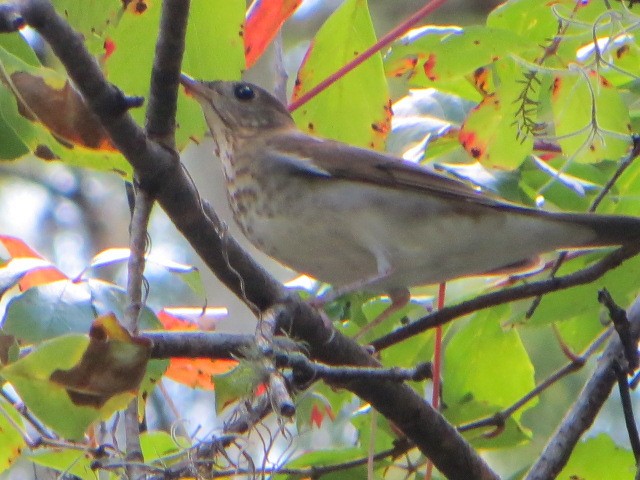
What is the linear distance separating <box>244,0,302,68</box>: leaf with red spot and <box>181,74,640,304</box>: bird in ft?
2.42

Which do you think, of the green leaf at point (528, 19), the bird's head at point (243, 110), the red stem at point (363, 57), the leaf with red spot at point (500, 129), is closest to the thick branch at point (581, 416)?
the leaf with red spot at point (500, 129)

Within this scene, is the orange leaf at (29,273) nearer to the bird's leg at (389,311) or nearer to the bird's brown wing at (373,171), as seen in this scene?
the bird's leg at (389,311)

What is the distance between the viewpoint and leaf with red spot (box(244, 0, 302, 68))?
210 cm

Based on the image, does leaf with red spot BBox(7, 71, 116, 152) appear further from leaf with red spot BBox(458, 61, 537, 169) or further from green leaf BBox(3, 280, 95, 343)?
leaf with red spot BBox(458, 61, 537, 169)

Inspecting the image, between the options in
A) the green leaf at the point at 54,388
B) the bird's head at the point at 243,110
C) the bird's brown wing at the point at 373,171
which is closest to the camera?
the green leaf at the point at 54,388

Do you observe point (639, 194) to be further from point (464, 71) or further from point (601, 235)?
point (464, 71)

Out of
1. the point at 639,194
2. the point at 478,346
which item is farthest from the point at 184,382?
the point at 639,194

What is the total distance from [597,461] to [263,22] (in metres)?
1.40

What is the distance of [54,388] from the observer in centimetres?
134

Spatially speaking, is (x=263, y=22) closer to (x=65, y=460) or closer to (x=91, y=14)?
(x=91, y=14)

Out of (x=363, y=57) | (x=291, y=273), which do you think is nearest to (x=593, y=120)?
(x=363, y=57)

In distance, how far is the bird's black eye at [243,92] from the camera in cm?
360

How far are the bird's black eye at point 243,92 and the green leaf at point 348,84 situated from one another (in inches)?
53.1

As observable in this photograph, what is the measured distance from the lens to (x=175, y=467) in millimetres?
1571
